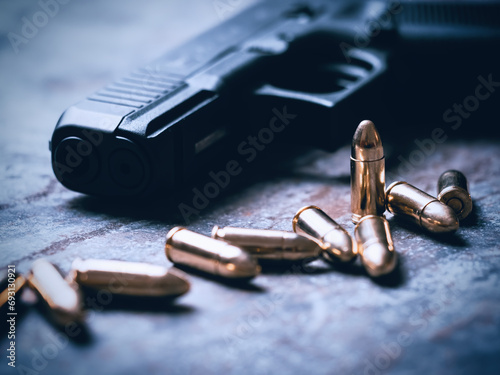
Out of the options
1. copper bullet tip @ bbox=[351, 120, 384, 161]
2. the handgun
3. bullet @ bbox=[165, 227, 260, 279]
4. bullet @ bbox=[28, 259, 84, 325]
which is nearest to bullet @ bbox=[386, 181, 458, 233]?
copper bullet tip @ bbox=[351, 120, 384, 161]

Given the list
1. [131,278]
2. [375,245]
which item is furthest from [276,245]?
[131,278]

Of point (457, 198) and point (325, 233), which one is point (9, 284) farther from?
point (457, 198)

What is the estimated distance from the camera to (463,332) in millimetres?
1039

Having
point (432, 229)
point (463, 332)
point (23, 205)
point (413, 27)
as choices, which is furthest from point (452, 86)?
point (23, 205)

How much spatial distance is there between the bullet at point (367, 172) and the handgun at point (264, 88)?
20 cm

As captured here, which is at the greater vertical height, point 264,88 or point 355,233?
point 264,88

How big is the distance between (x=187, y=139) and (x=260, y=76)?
0.39 m

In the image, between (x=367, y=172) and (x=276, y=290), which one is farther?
(x=367, y=172)

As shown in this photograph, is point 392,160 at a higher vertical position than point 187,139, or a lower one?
lower

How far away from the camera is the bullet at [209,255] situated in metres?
1.20

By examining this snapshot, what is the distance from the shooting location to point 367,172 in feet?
4.76

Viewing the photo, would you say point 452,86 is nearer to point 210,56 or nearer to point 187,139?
point 210,56

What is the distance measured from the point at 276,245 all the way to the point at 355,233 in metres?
0.20

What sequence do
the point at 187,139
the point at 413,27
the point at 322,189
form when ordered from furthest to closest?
the point at 413,27 → the point at 322,189 → the point at 187,139
